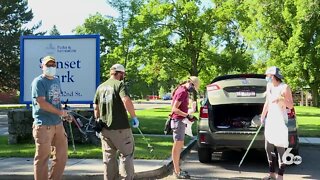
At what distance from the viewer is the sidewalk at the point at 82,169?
24.2ft

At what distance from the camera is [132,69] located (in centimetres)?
3325

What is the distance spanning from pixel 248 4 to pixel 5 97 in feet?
135

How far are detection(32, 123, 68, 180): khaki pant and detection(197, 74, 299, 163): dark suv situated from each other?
311 centimetres

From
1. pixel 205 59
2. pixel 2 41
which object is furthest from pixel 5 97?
pixel 205 59

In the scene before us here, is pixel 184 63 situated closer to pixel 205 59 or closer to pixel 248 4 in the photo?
pixel 205 59

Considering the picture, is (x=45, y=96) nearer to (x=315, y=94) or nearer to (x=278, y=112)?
(x=278, y=112)

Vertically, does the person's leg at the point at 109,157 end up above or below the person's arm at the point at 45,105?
below

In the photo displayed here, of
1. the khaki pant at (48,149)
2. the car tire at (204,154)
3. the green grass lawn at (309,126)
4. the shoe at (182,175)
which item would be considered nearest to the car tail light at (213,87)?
the car tire at (204,154)

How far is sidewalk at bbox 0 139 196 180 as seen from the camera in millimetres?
7371

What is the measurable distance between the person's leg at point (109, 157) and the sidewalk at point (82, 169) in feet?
4.32

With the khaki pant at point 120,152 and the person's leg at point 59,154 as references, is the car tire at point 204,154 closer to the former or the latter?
the khaki pant at point 120,152

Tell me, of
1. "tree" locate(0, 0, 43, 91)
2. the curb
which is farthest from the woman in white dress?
"tree" locate(0, 0, 43, 91)

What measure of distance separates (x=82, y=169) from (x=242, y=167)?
10.5 ft

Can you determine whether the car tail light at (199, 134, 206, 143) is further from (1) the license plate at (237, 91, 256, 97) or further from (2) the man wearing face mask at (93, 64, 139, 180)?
(2) the man wearing face mask at (93, 64, 139, 180)
